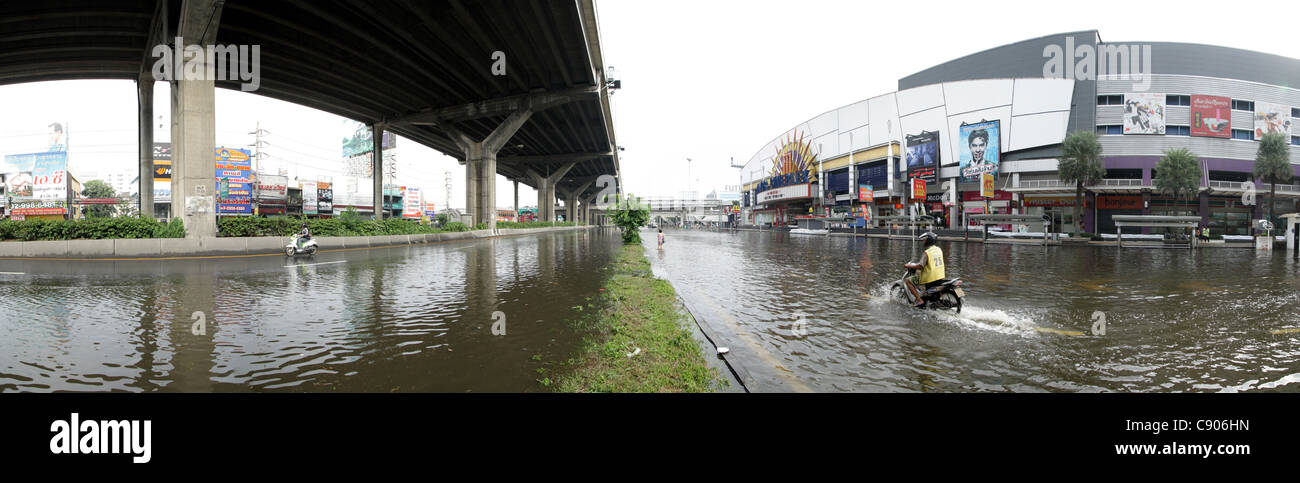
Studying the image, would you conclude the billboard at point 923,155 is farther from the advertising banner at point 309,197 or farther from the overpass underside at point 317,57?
the advertising banner at point 309,197

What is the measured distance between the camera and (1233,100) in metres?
40.9

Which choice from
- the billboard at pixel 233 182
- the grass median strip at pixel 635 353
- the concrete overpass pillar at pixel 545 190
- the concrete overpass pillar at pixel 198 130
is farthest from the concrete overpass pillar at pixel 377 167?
the grass median strip at pixel 635 353

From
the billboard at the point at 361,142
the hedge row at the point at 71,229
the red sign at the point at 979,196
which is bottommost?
the hedge row at the point at 71,229

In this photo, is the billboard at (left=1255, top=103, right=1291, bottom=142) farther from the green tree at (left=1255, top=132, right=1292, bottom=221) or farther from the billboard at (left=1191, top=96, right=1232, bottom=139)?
the billboard at (left=1191, top=96, right=1232, bottom=139)

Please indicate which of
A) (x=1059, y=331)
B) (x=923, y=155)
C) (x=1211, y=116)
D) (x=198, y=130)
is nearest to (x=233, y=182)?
(x=198, y=130)

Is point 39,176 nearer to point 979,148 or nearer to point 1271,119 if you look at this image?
point 979,148

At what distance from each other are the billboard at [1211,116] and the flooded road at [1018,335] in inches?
1767

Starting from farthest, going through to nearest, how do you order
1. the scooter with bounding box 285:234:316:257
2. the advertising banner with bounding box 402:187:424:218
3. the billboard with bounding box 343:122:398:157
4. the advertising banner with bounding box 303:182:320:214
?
1. the advertising banner with bounding box 402:187:424:218
2. the billboard with bounding box 343:122:398:157
3. the advertising banner with bounding box 303:182:320:214
4. the scooter with bounding box 285:234:316:257

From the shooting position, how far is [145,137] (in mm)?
25094

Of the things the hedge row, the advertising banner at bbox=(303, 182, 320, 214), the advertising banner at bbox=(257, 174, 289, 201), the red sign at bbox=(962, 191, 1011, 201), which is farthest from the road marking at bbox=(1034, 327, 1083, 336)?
the advertising banner at bbox=(303, 182, 320, 214)

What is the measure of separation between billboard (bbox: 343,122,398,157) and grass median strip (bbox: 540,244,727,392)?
198ft

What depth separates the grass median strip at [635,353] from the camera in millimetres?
3682

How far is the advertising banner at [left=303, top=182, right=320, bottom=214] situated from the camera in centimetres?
5678

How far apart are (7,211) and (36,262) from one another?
5947 cm
